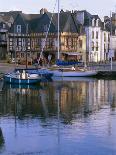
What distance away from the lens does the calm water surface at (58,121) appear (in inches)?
1075

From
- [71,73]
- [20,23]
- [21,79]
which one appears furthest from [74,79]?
[20,23]

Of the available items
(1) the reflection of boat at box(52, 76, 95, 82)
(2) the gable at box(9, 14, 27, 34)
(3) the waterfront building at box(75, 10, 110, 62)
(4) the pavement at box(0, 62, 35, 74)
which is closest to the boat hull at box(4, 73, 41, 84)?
(1) the reflection of boat at box(52, 76, 95, 82)

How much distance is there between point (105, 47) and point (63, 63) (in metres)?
37.9

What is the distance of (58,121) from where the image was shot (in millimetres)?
35875

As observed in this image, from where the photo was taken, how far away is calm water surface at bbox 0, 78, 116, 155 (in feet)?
89.6

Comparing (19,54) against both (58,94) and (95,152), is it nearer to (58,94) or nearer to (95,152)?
(58,94)

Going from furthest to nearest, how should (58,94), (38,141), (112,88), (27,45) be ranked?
(27,45) → (112,88) → (58,94) → (38,141)

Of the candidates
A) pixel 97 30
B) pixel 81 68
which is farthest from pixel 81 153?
pixel 97 30

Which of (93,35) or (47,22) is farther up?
(47,22)

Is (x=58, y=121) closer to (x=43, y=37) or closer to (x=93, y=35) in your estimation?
(x=43, y=37)

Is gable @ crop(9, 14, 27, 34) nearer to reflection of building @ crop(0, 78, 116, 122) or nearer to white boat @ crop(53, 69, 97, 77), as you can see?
white boat @ crop(53, 69, 97, 77)

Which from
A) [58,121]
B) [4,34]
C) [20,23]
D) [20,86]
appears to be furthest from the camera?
[4,34]

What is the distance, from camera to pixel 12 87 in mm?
65188

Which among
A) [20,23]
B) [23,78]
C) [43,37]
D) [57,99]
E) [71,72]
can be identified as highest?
[20,23]
